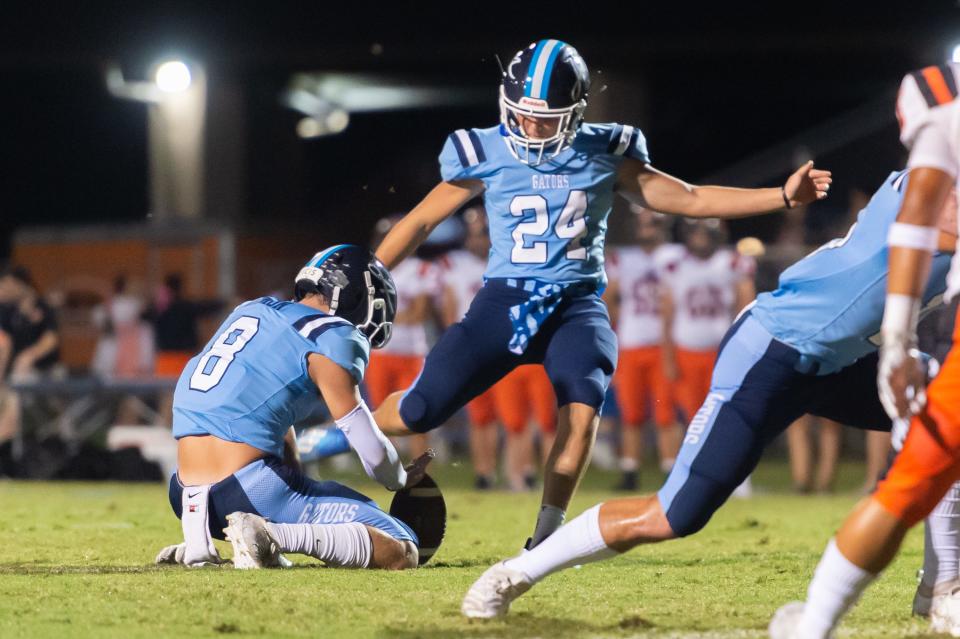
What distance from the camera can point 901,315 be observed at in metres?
3.54

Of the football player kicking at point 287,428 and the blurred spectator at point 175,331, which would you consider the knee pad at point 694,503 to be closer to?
the football player kicking at point 287,428

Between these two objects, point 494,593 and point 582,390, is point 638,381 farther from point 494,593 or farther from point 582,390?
point 494,593

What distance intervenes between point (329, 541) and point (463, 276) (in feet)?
20.6

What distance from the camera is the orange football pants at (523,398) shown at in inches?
440

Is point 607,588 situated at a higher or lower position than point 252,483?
lower

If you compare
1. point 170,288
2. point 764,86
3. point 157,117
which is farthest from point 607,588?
point 764,86

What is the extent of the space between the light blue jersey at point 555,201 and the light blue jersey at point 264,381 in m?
0.94

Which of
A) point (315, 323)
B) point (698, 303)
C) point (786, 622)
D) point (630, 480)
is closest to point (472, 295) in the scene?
point (698, 303)

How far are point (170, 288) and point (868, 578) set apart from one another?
1144 cm

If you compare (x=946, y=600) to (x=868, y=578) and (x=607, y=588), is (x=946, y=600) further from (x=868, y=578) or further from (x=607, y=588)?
(x=607, y=588)

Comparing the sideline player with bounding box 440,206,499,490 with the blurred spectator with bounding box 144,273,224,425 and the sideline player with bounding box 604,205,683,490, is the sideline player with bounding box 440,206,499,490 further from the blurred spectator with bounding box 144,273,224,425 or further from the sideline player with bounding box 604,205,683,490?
the blurred spectator with bounding box 144,273,224,425

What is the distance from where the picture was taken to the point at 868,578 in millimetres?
3637

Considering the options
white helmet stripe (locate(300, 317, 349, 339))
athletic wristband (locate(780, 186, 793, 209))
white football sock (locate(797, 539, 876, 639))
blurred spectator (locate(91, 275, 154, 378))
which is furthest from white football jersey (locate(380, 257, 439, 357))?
white football sock (locate(797, 539, 876, 639))

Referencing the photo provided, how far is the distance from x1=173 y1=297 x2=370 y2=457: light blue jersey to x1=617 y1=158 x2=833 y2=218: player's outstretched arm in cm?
143
